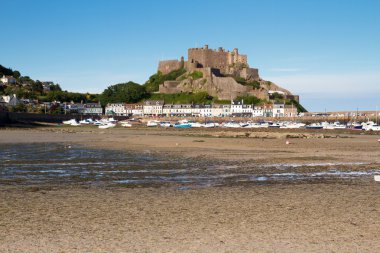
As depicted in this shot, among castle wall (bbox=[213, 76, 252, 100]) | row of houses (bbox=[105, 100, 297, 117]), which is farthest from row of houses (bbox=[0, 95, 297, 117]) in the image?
castle wall (bbox=[213, 76, 252, 100])

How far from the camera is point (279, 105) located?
113688mm

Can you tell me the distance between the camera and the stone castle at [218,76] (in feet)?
407

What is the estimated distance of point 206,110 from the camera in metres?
118

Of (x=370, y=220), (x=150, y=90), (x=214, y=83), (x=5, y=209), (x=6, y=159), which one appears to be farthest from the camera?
(x=150, y=90)

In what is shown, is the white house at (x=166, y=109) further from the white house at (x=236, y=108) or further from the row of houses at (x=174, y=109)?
the white house at (x=236, y=108)

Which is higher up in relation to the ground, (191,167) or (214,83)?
(214,83)

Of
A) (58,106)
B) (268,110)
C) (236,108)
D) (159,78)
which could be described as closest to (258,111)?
(268,110)

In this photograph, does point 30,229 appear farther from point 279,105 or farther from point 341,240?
point 279,105

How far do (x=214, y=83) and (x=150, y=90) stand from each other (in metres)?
19.9

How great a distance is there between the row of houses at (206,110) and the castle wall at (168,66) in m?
12.6

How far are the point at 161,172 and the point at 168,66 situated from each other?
119890 millimetres

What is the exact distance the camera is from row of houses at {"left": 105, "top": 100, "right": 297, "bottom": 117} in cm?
11300

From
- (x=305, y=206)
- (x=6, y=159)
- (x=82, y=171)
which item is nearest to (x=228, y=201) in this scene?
(x=305, y=206)

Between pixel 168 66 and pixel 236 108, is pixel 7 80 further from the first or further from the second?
pixel 236 108
